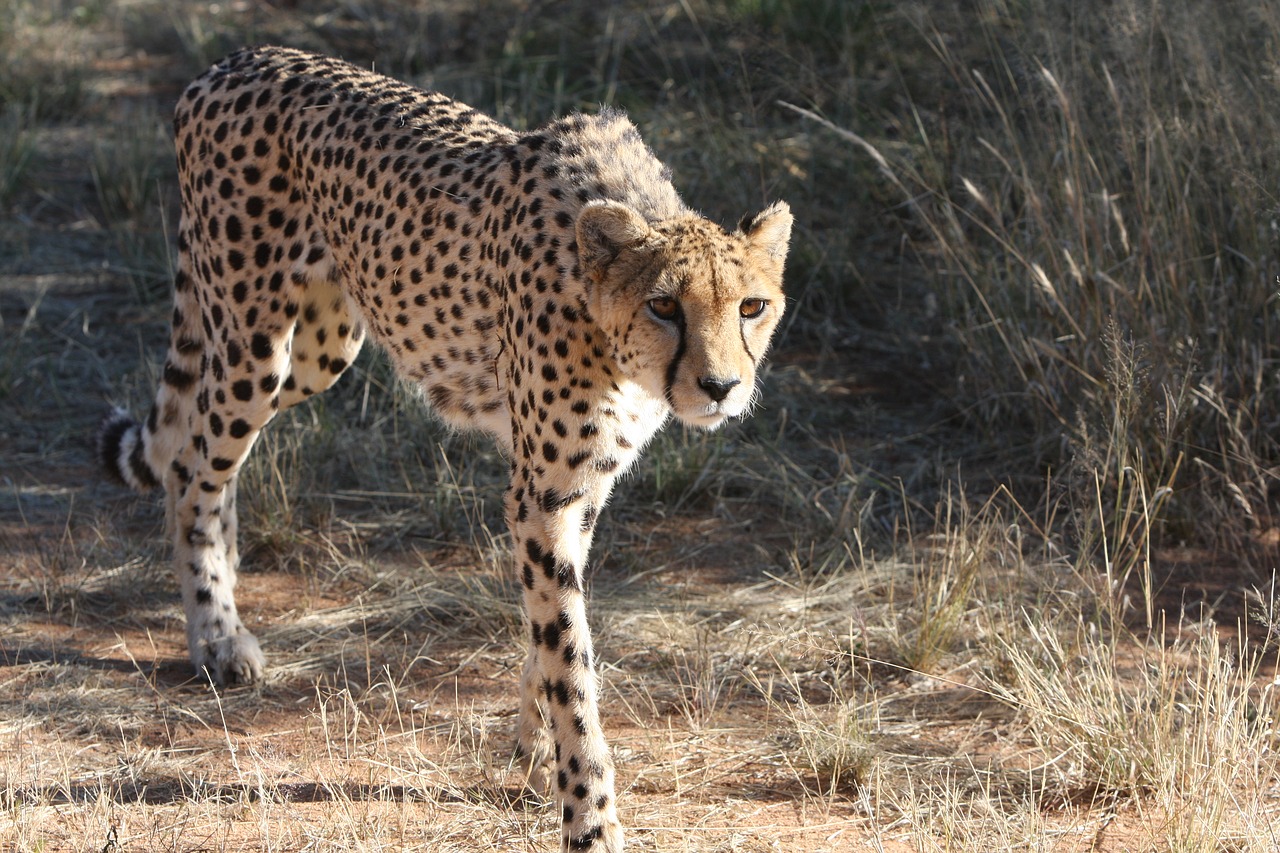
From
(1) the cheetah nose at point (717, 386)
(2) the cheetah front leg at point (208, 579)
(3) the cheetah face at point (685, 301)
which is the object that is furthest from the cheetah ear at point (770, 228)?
(2) the cheetah front leg at point (208, 579)

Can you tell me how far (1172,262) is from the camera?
14.0 feet

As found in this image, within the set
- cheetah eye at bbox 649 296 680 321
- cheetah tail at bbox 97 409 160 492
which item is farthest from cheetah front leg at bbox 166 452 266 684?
Answer: cheetah eye at bbox 649 296 680 321

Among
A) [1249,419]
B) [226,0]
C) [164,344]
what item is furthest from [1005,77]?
[226,0]

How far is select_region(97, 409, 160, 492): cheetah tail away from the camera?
404 centimetres

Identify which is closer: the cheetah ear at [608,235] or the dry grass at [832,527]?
the cheetah ear at [608,235]

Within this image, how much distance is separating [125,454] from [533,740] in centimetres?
150

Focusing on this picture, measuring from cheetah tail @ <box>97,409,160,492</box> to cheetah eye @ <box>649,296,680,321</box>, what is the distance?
1.83 m

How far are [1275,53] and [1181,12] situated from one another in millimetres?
303

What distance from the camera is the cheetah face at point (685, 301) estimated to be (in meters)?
2.76

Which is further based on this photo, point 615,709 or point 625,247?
point 615,709

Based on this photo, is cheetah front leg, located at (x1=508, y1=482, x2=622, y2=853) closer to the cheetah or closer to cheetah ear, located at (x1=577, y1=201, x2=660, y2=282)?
the cheetah

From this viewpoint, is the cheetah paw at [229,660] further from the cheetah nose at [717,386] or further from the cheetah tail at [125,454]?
the cheetah nose at [717,386]

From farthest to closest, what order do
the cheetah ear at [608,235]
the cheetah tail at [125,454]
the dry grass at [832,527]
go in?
1. the cheetah tail at [125,454]
2. the dry grass at [832,527]
3. the cheetah ear at [608,235]

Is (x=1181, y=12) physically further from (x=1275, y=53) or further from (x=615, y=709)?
(x=615, y=709)
